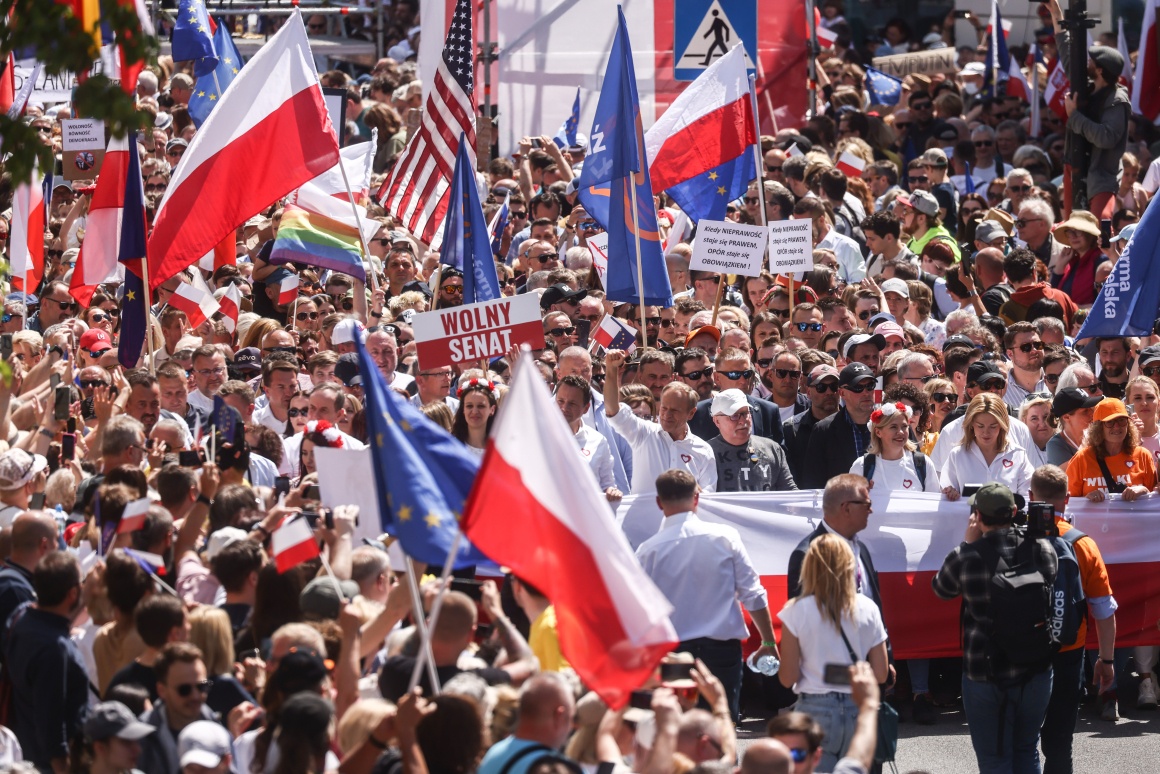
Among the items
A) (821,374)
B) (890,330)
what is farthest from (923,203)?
(821,374)

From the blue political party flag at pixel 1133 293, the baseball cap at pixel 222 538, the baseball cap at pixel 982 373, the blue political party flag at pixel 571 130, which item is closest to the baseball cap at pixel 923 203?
the blue political party flag at pixel 1133 293

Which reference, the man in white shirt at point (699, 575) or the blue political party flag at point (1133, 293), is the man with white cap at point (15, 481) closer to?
the man in white shirt at point (699, 575)

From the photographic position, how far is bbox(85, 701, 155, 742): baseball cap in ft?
19.6

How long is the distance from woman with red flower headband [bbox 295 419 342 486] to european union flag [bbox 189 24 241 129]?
764cm

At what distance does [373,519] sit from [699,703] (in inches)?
74.1

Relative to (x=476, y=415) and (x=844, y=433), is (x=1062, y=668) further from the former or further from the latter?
(x=476, y=415)

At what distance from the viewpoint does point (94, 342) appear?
12.3 meters

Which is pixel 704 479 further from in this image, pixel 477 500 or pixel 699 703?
pixel 477 500

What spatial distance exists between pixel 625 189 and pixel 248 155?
2.69 m

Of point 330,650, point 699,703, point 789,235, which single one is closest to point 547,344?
point 789,235

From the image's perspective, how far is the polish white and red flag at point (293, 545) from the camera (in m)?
6.76

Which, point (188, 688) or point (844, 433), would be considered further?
point (844, 433)

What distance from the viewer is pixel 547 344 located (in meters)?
12.1

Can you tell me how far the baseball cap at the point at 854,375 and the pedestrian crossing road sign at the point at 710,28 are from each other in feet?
30.1
